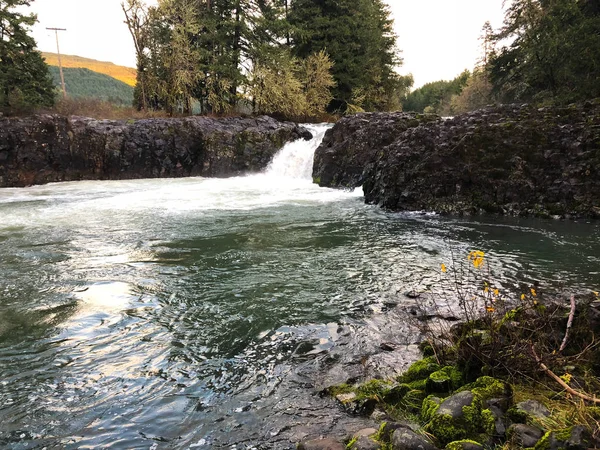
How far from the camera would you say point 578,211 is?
10.9 meters

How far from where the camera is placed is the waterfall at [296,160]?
21.2 m

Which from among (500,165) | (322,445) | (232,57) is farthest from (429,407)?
(232,57)

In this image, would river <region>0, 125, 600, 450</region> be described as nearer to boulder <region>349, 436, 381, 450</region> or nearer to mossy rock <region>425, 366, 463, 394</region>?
boulder <region>349, 436, 381, 450</region>

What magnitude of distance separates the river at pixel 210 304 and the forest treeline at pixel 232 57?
18.9 m

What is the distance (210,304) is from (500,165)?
9992 millimetres

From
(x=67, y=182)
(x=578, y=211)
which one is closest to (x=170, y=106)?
(x=67, y=182)

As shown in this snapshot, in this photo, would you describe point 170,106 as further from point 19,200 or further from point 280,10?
point 19,200

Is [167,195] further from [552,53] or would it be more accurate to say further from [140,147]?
[552,53]

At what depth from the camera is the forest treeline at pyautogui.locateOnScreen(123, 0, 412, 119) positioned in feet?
94.2

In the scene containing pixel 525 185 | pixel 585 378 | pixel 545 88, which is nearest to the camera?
pixel 585 378

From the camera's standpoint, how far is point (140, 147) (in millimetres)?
23203

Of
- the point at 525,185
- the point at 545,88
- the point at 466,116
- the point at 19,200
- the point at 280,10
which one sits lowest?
the point at 19,200

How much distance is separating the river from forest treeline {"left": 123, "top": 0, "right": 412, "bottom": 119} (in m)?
18.9

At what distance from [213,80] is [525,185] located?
23.3 meters
